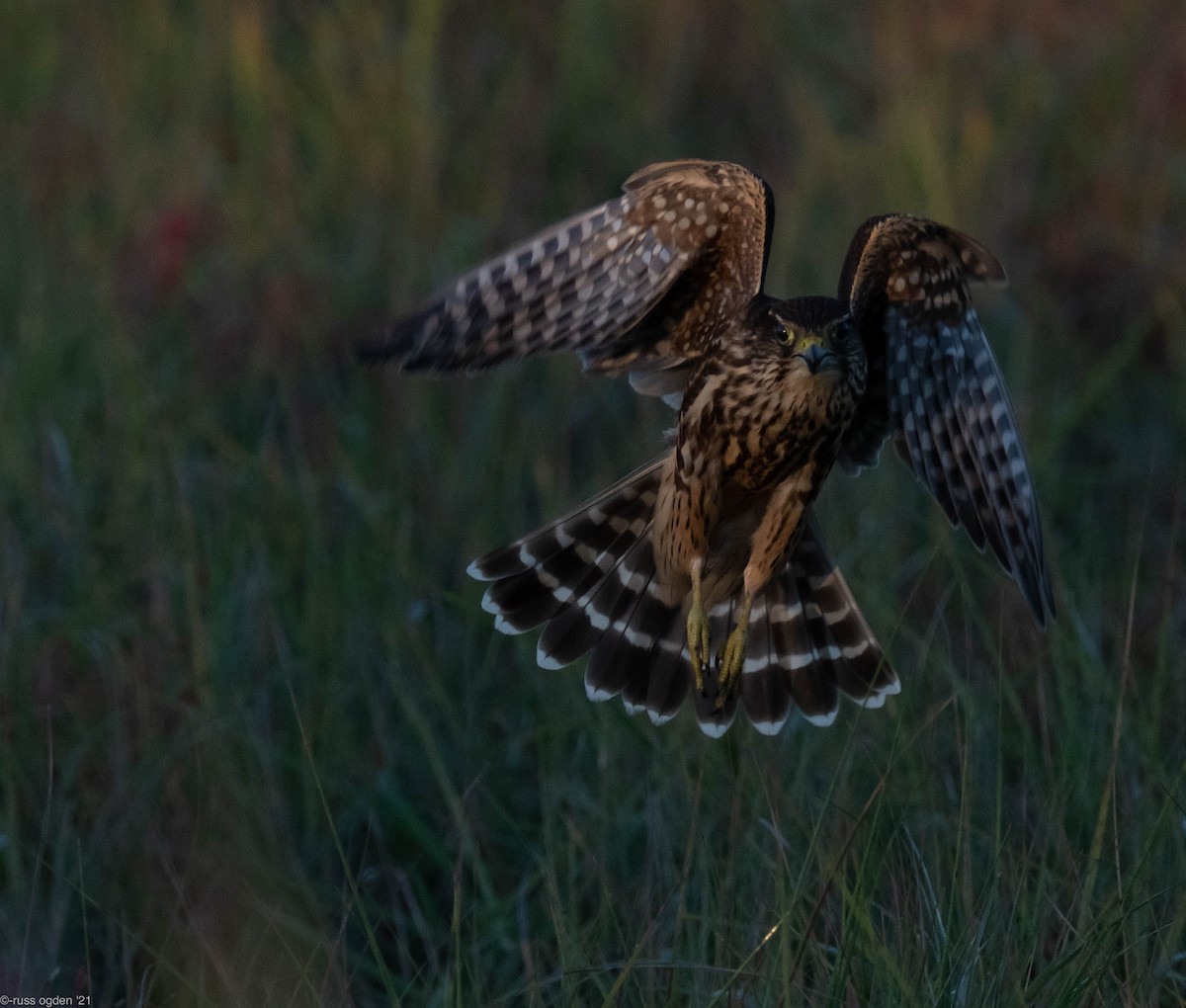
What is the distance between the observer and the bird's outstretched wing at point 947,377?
3893mm

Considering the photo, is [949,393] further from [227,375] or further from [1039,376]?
[227,375]

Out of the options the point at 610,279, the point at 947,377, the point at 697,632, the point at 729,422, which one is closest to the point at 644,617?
the point at 697,632

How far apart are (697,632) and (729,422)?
20.7 inches

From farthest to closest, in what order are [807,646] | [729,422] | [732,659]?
[807,646]
[732,659]
[729,422]

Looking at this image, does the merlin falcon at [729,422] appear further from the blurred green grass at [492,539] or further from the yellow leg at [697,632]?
the blurred green grass at [492,539]

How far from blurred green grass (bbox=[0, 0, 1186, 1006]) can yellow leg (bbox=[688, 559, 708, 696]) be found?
0.19m

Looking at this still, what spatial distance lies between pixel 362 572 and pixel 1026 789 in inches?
83.7

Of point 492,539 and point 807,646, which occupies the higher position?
A: point 492,539

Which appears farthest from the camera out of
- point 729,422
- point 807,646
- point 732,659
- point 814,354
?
point 807,646

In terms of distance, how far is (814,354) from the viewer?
3662mm

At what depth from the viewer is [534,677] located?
182 inches

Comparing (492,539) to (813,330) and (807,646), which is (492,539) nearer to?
(807,646)

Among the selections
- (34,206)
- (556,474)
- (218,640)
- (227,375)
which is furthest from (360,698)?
(34,206)

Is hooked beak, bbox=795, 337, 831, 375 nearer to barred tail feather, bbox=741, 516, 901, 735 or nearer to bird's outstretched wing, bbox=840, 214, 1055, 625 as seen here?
bird's outstretched wing, bbox=840, 214, 1055, 625
